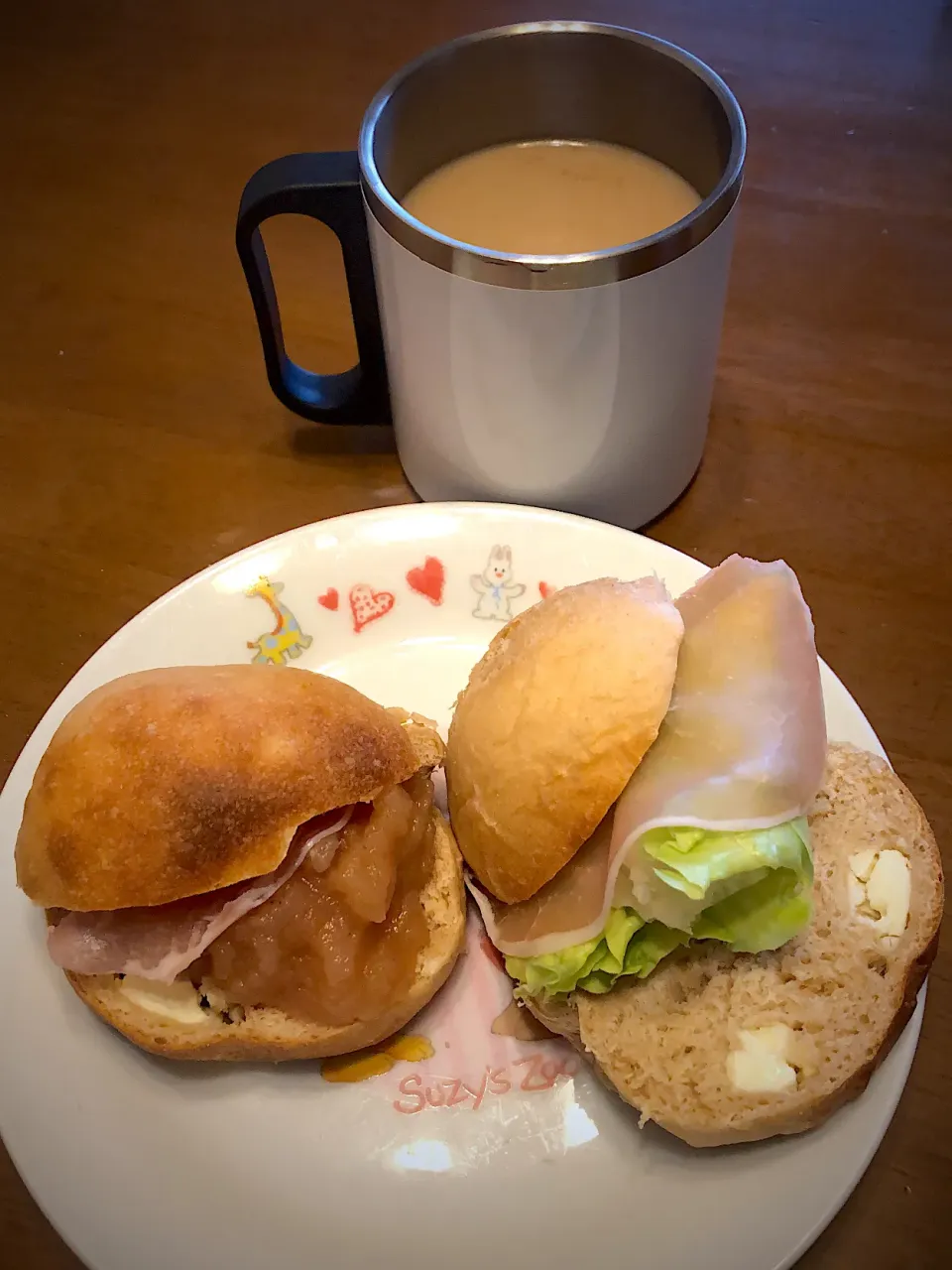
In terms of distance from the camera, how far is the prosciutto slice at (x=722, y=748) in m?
1.08

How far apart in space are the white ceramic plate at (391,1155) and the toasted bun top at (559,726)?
22 centimetres

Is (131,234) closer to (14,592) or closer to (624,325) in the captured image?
(14,592)

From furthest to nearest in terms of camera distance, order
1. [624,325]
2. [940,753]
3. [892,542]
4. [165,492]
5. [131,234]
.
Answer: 1. [131,234]
2. [165,492]
3. [892,542]
4. [940,753]
5. [624,325]

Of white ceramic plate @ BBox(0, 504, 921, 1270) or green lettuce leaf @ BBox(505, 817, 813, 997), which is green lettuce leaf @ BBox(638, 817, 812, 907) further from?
white ceramic plate @ BBox(0, 504, 921, 1270)

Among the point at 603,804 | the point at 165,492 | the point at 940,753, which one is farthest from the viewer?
the point at 165,492

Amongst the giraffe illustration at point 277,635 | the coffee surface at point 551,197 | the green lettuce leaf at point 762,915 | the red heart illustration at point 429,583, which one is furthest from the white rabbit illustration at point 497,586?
the green lettuce leaf at point 762,915

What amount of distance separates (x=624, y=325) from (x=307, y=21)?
1764 mm

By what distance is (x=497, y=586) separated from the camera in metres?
1.50

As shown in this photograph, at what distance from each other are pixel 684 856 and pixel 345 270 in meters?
1.00

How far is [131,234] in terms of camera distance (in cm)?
211

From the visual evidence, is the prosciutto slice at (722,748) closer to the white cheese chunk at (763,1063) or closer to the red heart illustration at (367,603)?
the white cheese chunk at (763,1063)

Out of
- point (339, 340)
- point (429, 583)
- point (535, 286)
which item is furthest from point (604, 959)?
point (339, 340)

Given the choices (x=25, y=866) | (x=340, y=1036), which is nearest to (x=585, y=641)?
(x=340, y=1036)

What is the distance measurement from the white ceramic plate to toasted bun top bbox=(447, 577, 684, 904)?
0.22 meters
